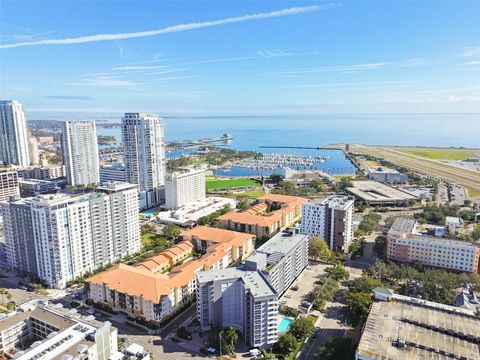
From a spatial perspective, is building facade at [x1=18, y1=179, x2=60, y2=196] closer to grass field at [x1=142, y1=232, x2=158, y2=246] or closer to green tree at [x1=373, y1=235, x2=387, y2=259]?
grass field at [x1=142, y1=232, x2=158, y2=246]

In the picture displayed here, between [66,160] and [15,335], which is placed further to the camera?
[66,160]

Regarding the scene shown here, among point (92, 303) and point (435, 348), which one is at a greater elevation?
point (435, 348)

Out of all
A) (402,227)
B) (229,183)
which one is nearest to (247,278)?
(402,227)

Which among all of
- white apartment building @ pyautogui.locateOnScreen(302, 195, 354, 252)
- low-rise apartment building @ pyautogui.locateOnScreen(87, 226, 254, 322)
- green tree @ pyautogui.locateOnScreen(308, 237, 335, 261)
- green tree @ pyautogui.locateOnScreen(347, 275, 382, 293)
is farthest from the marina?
green tree @ pyautogui.locateOnScreen(347, 275, 382, 293)

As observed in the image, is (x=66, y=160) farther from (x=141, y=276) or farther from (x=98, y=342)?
(x=98, y=342)

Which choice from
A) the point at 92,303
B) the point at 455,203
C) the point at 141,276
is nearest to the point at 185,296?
the point at 141,276

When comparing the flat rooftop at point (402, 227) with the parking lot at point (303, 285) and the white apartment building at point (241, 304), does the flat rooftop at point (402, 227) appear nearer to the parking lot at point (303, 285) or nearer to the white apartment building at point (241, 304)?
the parking lot at point (303, 285)

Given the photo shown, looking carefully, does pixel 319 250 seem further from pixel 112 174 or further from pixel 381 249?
pixel 112 174

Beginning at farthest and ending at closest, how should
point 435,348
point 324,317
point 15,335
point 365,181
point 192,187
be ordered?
1. point 365,181
2. point 192,187
3. point 324,317
4. point 15,335
5. point 435,348
